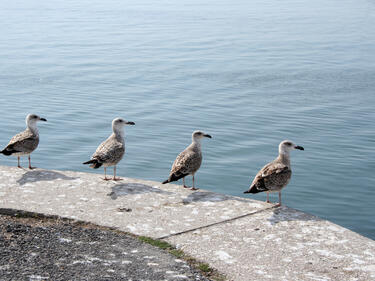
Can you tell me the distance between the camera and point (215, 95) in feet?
86.6

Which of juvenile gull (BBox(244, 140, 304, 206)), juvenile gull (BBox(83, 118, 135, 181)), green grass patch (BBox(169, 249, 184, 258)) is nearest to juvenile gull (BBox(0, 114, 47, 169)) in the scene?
juvenile gull (BBox(83, 118, 135, 181))

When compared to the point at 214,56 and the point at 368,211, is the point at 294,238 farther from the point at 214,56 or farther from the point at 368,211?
the point at 214,56

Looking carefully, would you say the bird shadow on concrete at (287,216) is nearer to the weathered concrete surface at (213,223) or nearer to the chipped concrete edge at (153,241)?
the weathered concrete surface at (213,223)

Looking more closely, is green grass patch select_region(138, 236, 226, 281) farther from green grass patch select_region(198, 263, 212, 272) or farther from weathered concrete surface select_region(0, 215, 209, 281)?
weathered concrete surface select_region(0, 215, 209, 281)

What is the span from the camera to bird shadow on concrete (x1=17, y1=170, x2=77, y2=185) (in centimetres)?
1102

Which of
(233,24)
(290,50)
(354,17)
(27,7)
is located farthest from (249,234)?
(27,7)

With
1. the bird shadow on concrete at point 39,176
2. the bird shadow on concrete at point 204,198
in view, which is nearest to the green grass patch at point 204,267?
the bird shadow on concrete at point 204,198

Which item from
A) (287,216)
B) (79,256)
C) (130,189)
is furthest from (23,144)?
(287,216)

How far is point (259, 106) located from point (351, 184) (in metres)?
8.51

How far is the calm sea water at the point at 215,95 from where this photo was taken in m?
18.0

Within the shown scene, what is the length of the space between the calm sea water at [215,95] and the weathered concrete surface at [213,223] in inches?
223

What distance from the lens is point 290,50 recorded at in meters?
37.0

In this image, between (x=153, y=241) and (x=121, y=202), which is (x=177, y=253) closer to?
(x=153, y=241)

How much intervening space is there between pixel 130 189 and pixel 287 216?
2.86 meters
